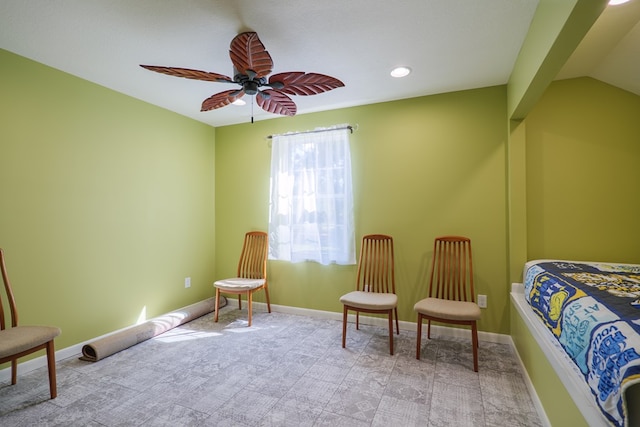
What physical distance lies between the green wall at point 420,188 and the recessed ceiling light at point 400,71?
1.98 ft

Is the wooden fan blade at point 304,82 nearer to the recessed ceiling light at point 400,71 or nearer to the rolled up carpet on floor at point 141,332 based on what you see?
the recessed ceiling light at point 400,71

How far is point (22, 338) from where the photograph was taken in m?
1.85

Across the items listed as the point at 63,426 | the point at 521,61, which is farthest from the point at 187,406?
the point at 521,61

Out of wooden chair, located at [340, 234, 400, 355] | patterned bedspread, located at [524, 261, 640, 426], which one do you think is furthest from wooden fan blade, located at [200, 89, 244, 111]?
patterned bedspread, located at [524, 261, 640, 426]

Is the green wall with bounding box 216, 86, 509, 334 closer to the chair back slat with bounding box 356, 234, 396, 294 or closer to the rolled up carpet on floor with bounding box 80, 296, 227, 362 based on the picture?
the chair back slat with bounding box 356, 234, 396, 294

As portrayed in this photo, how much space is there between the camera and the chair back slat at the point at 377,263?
3.16 metres

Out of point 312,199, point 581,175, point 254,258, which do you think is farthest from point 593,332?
point 254,258

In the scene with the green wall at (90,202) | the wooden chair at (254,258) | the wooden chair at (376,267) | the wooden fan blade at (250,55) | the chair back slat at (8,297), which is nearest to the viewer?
the wooden fan blade at (250,55)

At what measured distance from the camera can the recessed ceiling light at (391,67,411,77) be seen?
2.54 meters

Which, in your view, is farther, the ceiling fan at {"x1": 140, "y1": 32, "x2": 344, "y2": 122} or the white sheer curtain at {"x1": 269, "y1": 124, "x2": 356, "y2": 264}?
the white sheer curtain at {"x1": 269, "y1": 124, "x2": 356, "y2": 264}

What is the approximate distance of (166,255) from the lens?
3.52m

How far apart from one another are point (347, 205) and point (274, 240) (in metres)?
1.05

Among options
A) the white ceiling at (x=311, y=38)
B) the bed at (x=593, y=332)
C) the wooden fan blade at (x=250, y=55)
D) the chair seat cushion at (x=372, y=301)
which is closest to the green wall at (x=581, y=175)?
the white ceiling at (x=311, y=38)

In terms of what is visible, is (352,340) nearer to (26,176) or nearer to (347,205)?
(347,205)
